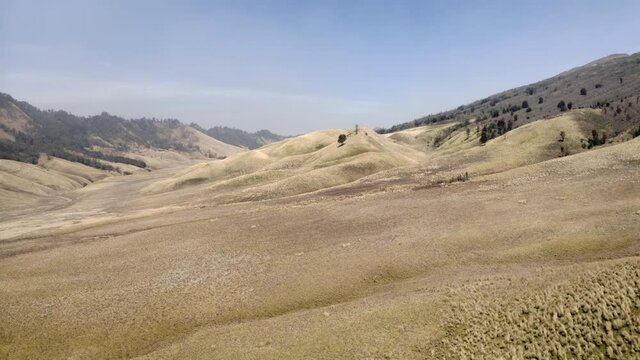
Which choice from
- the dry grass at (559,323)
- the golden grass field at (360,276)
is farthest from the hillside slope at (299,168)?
the dry grass at (559,323)

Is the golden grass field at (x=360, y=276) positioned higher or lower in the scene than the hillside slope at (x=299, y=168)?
lower

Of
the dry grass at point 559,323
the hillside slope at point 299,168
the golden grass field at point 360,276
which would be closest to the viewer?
the dry grass at point 559,323

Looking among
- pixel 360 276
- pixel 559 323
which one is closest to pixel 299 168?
pixel 360 276

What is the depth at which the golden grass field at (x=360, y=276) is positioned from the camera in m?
25.5

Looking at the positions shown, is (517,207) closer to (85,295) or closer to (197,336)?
(197,336)

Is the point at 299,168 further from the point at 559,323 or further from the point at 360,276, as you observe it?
the point at 559,323

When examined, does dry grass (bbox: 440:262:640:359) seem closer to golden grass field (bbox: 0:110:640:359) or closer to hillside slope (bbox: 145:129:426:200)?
golden grass field (bbox: 0:110:640:359)

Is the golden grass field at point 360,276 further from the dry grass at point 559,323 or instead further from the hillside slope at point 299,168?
the hillside slope at point 299,168

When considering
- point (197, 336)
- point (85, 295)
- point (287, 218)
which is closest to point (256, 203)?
point (287, 218)

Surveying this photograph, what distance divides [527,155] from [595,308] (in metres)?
71.6

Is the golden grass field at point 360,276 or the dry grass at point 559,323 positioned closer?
the dry grass at point 559,323

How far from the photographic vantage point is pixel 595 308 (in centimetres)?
2367

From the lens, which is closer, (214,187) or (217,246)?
(217,246)

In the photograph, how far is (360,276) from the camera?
37844 mm
